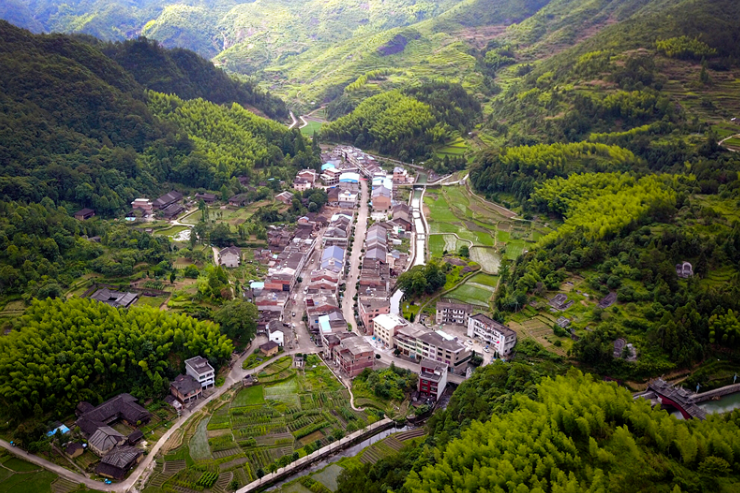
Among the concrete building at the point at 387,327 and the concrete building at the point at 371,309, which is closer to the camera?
the concrete building at the point at 387,327

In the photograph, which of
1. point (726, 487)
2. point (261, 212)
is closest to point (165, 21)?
point (261, 212)

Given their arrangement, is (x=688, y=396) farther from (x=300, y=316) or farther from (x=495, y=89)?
(x=495, y=89)

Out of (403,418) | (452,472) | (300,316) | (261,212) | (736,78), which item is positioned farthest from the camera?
(736,78)

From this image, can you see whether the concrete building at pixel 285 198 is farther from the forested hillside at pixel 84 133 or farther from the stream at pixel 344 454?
the stream at pixel 344 454

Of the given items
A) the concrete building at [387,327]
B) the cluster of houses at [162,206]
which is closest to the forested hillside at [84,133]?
the cluster of houses at [162,206]

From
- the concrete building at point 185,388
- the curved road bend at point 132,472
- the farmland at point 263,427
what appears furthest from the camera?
the concrete building at point 185,388

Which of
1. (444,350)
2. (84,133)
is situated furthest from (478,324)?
(84,133)

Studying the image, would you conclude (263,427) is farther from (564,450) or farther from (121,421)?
(564,450)
